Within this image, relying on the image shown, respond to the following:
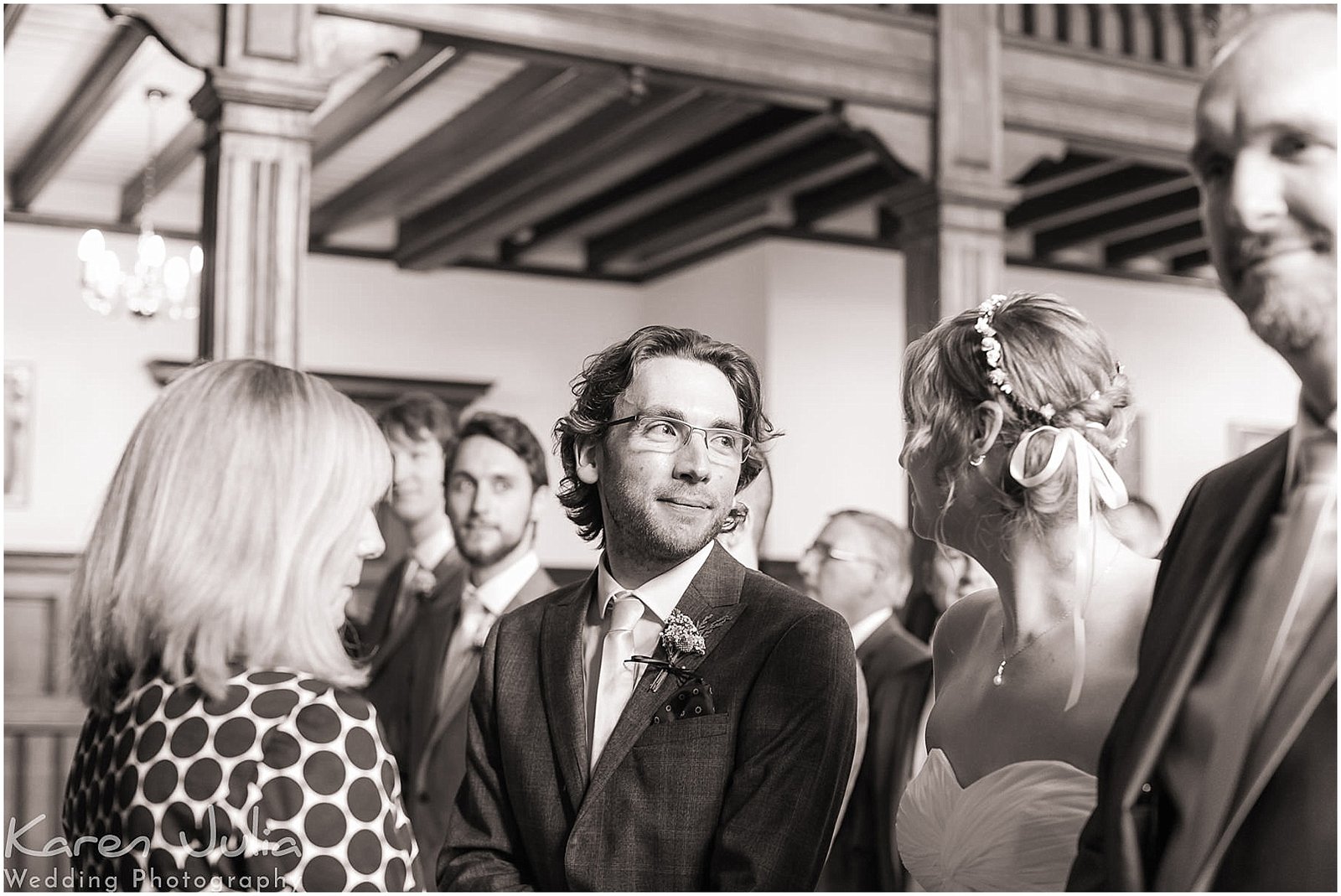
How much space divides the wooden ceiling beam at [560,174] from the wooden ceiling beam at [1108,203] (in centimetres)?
311

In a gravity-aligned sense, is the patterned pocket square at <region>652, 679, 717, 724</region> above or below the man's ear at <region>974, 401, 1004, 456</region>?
below

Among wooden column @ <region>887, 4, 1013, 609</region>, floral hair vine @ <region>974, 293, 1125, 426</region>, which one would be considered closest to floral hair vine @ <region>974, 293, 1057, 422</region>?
floral hair vine @ <region>974, 293, 1125, 426</region>

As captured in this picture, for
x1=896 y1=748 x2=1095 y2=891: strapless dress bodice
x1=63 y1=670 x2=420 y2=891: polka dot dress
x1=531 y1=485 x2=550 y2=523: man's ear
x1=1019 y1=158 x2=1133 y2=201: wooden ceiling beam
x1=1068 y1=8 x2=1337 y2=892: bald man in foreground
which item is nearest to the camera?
x1=1068 y1=8 x2=1337 y2=892: bald man in foreground

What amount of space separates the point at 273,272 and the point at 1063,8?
403cm

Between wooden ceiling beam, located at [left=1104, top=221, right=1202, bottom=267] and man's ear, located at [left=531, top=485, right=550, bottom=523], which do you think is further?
wooden ceiling beam, located at [left=1104, top=221, right=1202, bottom=267]

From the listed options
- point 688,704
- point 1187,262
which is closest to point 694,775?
point 688,704

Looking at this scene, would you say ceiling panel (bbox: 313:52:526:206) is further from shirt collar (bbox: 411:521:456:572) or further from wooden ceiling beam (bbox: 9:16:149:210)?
shirt collar (bbox: 411:521:456:572)

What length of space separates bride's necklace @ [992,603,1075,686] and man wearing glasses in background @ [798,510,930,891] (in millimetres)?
1895

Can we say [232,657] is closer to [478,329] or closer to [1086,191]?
[1086,191]

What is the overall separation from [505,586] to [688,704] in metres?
2.05

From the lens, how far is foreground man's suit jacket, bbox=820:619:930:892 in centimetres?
412

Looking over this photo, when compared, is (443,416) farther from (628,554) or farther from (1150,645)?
(1150,645)

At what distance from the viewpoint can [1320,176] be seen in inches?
46.3

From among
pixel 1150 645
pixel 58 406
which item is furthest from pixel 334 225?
pixel 1150 645
